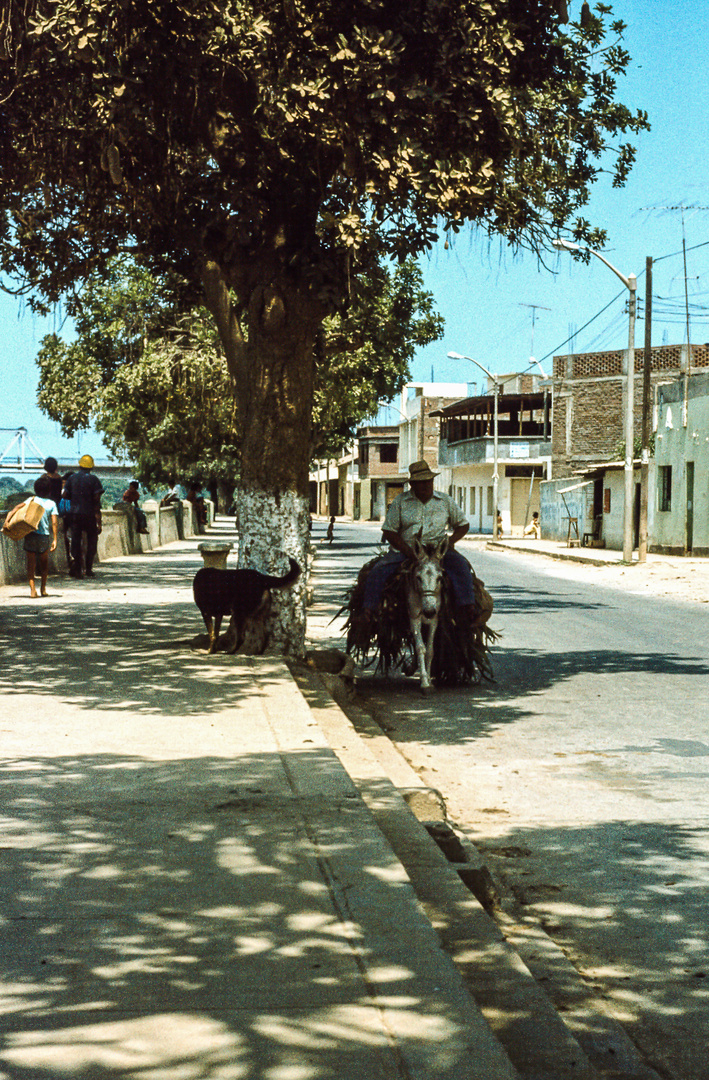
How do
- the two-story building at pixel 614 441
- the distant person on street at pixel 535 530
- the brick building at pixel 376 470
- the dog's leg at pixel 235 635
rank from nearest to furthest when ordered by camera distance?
the dog's leg at pixel 235 635
the two-story building at pixel 614 441
the distant person on street at pixel 535 530
the brick building at pixel 376 470

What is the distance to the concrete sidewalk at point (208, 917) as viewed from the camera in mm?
3070

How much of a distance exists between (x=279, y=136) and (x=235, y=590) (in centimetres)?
381

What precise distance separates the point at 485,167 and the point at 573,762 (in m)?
4.85

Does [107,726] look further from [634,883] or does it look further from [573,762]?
[634,883]

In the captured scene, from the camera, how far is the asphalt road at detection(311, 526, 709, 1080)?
13.5ft

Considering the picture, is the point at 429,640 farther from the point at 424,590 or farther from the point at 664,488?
the point at 664,488

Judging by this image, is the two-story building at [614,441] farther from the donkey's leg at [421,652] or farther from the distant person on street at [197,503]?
the donkey's leg at [421,652]

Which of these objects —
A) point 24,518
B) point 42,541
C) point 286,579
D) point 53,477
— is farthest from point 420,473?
point 53,477

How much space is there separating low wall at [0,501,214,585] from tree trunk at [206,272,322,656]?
9018 mm

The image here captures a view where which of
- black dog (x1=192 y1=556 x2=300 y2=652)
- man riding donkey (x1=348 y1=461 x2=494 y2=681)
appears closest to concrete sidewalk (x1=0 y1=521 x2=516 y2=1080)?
man riding donkey (x1=348 y1=461 x2=494 y2=681)

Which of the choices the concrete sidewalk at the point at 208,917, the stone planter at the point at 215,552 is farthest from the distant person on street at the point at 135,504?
the concrete sidewalk at the point at 208,917

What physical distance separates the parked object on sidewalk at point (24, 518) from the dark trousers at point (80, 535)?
149 inches

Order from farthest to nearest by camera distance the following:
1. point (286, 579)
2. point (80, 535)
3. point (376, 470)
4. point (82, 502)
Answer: point (376, 470) < point (80, 535) < point (82, 502) < point (286, 579)

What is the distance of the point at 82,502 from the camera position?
20.9 metres
